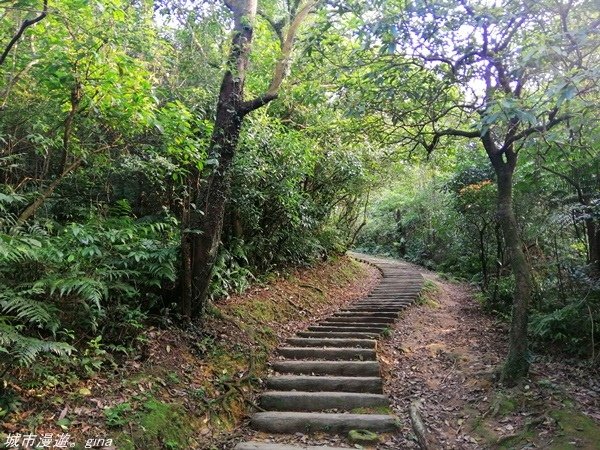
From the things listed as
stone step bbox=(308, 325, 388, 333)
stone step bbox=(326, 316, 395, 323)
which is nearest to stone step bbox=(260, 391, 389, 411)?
stone step bbox=(308, 325, 388, 333)

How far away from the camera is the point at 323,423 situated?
5141 mm

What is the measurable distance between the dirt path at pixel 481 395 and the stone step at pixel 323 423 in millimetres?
280

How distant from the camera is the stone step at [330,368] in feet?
20.7

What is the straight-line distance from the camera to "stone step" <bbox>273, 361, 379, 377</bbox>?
249 inches

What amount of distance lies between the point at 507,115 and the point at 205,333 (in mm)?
4816

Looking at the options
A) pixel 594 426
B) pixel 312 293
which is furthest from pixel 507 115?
pixel 312 293

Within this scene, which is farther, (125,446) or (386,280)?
(386,280)

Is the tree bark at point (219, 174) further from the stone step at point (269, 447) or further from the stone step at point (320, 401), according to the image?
the stone step at point (269, 447)

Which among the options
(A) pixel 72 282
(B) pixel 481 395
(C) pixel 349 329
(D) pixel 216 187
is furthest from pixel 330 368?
(A) pixel 72 282

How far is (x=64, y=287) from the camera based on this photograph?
13.5 feet

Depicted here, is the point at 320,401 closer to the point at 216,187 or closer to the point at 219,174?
the point at 216,187

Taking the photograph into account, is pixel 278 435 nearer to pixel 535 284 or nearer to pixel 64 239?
pixel 64 239

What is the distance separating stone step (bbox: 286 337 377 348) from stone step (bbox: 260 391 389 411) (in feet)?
5.33

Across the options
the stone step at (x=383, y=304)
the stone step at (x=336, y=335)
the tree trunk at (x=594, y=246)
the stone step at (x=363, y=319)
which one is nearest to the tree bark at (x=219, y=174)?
the stone step at (x=336, y=335)
